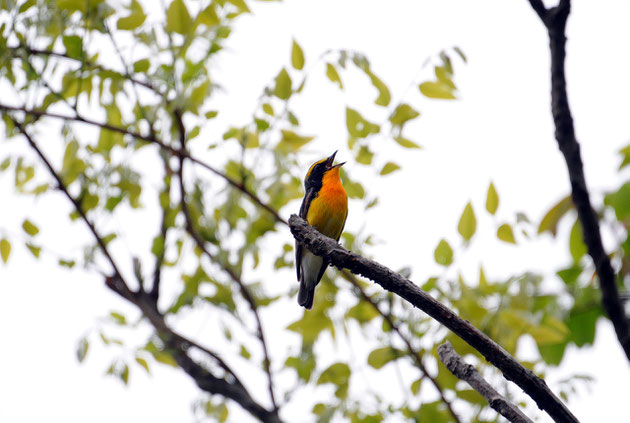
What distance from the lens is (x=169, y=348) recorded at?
4371 millimetres

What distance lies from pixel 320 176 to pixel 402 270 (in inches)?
120

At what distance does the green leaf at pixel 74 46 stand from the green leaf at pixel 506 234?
2708 mm

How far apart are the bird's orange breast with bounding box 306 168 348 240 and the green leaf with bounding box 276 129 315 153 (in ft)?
4.77

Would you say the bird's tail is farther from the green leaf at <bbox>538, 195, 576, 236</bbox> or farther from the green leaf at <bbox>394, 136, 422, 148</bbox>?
the green leaf at <bbox>538, 195, 576, 236</bbox>

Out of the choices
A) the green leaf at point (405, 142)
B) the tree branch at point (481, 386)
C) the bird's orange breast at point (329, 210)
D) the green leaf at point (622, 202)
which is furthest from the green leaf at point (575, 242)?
the bird's orange breast at point (329, 210)

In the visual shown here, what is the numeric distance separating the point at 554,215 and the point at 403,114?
3.54ft

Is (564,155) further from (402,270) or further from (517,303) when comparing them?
(517,303)

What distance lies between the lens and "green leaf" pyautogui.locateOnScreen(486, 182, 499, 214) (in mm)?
3615

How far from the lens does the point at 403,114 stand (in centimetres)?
396

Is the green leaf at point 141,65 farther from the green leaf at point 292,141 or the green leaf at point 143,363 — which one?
the green leaf at point 143,363

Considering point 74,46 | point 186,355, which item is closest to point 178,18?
point 74,46

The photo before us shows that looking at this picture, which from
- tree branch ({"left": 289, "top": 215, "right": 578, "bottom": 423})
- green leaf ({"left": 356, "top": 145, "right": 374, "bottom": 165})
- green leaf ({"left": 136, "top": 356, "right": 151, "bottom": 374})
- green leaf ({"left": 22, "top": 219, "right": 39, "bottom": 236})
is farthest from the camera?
green leaf ({"left": 136, "top": 356, "right": 151, "bottom": 374})

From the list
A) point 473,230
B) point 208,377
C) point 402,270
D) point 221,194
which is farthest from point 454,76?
point 208,377

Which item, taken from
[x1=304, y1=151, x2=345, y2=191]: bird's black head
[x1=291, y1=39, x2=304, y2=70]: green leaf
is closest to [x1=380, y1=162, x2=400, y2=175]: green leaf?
[x1=291, y1=39, x2=304, y2=70]: green leaf
